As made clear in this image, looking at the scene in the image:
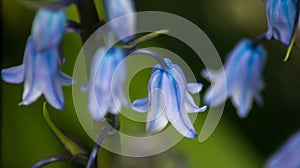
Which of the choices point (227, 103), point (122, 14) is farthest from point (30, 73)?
point (227, 103)

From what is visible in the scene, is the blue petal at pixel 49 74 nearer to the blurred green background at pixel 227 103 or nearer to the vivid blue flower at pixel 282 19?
the blurred green background at pixel 227 103

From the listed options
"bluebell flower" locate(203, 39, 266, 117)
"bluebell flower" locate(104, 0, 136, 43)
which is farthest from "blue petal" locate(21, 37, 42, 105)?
"bluebell flower" locate(203, 39, 266, 117)

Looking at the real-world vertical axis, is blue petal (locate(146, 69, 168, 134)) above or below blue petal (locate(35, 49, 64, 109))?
below

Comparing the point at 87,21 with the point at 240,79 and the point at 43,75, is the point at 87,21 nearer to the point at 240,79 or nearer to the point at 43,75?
the point at 43,75

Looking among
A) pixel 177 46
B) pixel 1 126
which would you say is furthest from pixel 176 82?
pixel 1 126

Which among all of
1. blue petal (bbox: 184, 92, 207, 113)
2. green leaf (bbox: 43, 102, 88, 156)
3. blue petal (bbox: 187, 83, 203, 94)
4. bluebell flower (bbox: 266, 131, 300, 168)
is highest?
blue petal (bbox: 187, 83, 203, 94)

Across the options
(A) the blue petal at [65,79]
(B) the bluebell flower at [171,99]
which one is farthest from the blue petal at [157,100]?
(A) the blue petal at [65,79]

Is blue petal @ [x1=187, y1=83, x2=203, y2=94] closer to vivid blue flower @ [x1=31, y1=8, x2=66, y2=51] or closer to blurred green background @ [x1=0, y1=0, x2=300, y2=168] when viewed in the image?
blurred green background @ [x1=0, y1=0, x2=300, y2=168]
